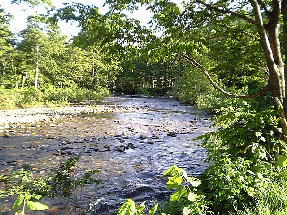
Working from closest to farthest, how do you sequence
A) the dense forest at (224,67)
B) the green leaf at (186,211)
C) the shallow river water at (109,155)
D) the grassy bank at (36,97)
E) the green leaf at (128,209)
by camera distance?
the green leaf at (128,209) → the green leaf at (186,211) → the dense forest at (224,67) → the shallow river water at (109,155) → the grassy bank at (36,97)

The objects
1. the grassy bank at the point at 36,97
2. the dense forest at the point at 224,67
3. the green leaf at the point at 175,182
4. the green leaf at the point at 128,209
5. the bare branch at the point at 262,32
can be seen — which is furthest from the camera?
the grassy bank at the point at 36,97

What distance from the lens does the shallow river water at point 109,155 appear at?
16.5ft

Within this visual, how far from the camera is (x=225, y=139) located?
381 centimetres

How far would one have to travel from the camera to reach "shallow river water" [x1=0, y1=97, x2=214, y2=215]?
5039 millimetres

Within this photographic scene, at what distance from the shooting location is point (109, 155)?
8094mm

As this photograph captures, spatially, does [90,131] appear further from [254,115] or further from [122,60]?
[254,115]

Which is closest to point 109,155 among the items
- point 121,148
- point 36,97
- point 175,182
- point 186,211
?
point 121,148

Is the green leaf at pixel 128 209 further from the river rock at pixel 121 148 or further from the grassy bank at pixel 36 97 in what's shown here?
the grassy bank at pixel 36 97

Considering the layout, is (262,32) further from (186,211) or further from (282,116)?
(186,211)

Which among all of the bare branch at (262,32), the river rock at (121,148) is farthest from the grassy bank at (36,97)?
the bare branch at (262,32)

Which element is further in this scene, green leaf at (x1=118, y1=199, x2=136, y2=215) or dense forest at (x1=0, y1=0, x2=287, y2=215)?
dense forest at (x1=0, y1=0, x2=287, y2=215)

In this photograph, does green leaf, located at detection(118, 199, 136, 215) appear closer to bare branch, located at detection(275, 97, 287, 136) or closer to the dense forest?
the dense forest

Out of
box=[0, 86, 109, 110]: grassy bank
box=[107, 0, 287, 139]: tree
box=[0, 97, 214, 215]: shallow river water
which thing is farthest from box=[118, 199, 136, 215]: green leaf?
box=[0, 86, 109, 110]: grassy bank

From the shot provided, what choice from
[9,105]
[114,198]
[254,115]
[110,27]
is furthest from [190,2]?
[9,105]
